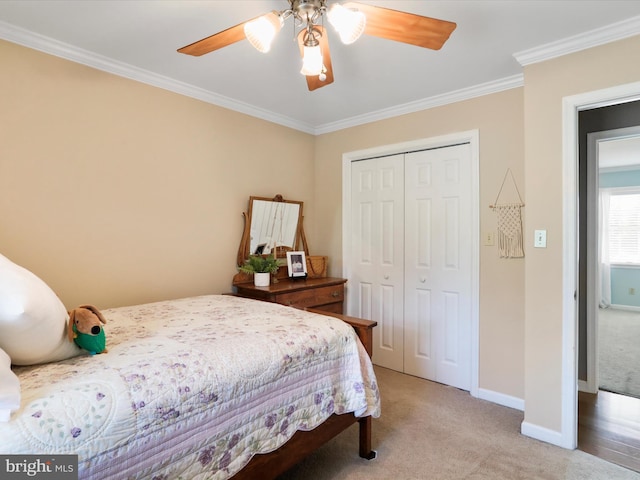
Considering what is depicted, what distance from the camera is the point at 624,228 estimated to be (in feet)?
20.3

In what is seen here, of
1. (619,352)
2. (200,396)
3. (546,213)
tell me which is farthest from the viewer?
(619,352)

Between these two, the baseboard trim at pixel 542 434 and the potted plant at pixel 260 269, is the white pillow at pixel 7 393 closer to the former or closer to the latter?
the potted plant at pixel 260 269

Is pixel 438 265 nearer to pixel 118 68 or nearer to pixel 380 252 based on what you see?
→ pixel 380 252

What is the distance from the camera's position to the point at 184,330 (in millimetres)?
1700

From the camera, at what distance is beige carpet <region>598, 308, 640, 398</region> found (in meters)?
3.07

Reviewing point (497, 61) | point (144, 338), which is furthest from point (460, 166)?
point (144, 338)

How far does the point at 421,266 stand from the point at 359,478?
183 cm

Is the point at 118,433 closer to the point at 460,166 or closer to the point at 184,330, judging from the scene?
the point at 184,330

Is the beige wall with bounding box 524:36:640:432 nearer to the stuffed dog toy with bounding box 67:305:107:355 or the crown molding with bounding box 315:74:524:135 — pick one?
the crown molding with bounding box 315:74:524:135

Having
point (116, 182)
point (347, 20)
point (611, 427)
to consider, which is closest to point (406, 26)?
point (347, 20)

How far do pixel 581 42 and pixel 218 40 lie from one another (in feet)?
6.73

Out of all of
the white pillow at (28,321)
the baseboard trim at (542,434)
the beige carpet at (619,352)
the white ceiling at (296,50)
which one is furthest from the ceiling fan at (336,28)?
the beige carpet at (619,352)

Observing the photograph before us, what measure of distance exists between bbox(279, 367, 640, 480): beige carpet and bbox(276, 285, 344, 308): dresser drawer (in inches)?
40.5

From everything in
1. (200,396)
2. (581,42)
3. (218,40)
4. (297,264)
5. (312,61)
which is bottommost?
(200,396)
